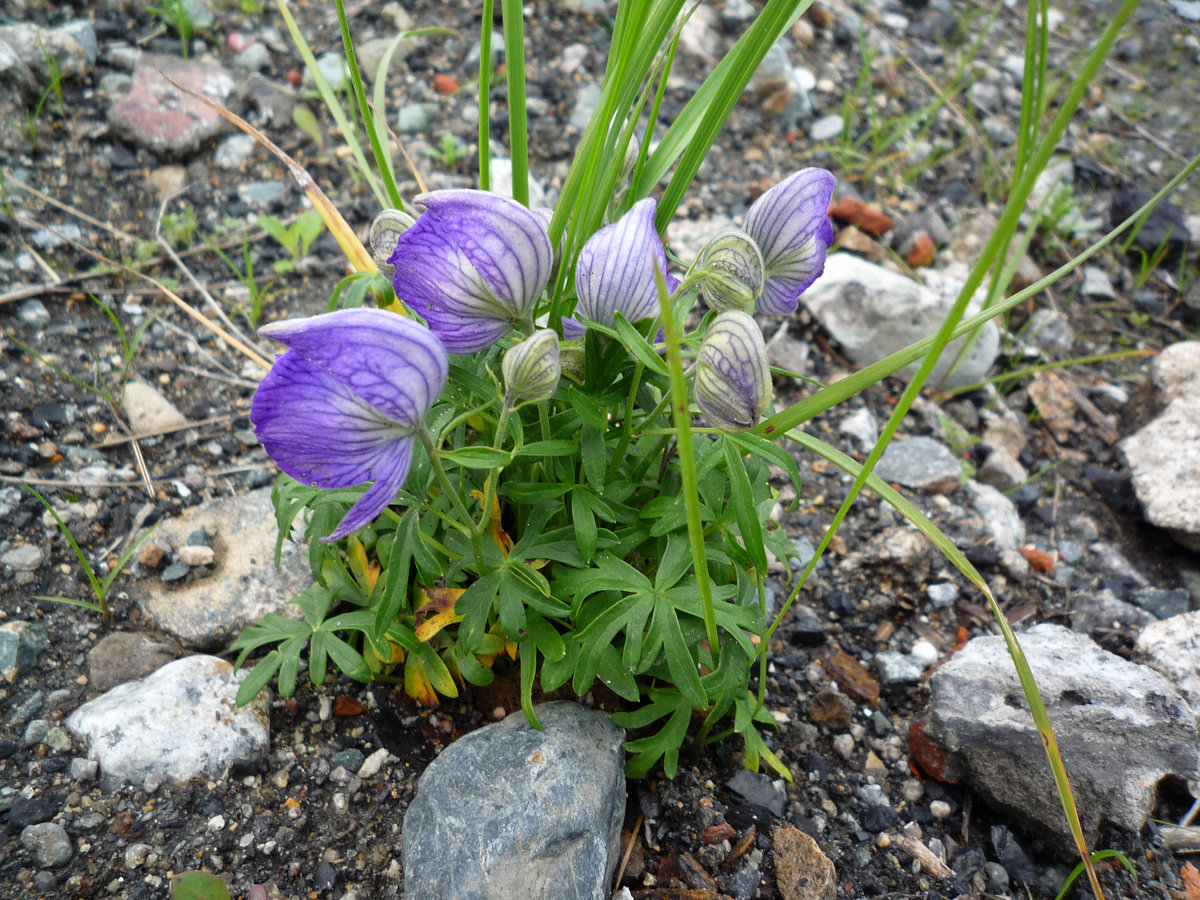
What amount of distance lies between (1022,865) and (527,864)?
1.36m

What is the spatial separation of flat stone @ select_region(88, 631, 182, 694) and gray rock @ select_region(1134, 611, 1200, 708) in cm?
296

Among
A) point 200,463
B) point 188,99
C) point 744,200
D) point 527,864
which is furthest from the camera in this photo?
point 744,200

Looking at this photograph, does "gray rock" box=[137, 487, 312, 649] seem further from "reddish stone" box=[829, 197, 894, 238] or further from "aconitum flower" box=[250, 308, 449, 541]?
"reddish stone" box=[829, 197, 894, 238]

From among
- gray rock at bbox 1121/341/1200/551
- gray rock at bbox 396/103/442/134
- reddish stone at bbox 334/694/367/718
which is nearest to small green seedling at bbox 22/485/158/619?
reddish stone at bbox 334/694/367/718

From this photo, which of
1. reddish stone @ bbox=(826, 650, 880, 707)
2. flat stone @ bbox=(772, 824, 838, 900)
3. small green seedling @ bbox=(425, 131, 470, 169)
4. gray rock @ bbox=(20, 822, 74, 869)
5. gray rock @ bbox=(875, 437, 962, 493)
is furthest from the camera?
small green seedling @ bbox=(425, 131, 470, 169)

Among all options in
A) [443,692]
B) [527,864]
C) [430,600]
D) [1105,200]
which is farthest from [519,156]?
[1105,200]

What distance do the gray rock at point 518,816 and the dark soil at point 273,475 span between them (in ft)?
→ 0.68

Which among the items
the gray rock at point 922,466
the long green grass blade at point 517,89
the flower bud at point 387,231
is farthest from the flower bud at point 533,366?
the gray rock at point 922,466

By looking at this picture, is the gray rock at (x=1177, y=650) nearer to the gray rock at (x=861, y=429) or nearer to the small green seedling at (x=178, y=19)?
the gray rock at (x=861, y=429)

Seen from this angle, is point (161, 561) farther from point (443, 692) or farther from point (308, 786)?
point (443, 692)

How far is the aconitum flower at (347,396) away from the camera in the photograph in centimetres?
147

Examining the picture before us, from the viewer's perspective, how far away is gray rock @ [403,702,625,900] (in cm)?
191

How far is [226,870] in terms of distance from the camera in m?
2.05

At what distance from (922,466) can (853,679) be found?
1.08 meters
